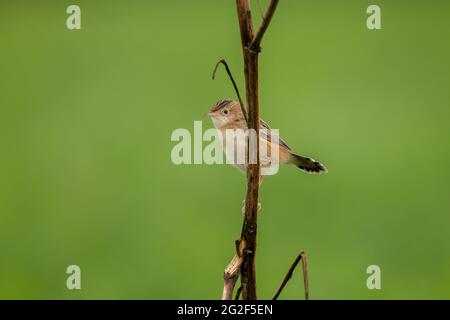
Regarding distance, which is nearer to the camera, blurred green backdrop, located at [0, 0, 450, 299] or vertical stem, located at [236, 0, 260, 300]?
vertical stem, located at [236, 0, 260, 300]

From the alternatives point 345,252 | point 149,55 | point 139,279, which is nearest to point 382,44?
point 149,55

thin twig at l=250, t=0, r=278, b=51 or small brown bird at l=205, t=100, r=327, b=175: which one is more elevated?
thin twig at l=250, t=0, r=278, b=51

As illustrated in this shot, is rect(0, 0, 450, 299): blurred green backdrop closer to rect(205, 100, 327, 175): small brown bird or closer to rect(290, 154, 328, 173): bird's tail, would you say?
rect(290, 154, 328, 173): bird's tail

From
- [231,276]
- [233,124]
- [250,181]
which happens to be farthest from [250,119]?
[233,124]

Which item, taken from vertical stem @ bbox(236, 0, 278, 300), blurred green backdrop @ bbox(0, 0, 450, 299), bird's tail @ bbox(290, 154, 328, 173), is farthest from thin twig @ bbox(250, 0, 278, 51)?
blurred green backdrop @ bbox(0, 0, 450, 299)

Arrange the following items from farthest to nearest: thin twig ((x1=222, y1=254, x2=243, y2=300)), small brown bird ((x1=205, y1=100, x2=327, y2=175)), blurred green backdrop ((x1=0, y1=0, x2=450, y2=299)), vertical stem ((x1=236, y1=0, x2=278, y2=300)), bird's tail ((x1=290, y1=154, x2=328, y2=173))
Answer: blurred green backdrop ((x1=0, y1=0, x2=450, y2=299)), bird's tail ((x1=290, y1=154, x2=328, y2=173)), small brown bird ((x1=205, y1=100, x2=327, y2=175)), thin twig ((x1=222, y1=254, x2=243, y2=300)), vertical stem ((x1=236, y1=0, x2=278, y2=300))

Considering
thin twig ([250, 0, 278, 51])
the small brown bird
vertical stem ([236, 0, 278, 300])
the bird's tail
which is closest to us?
thin twig ([250, 0, 278, 51])
